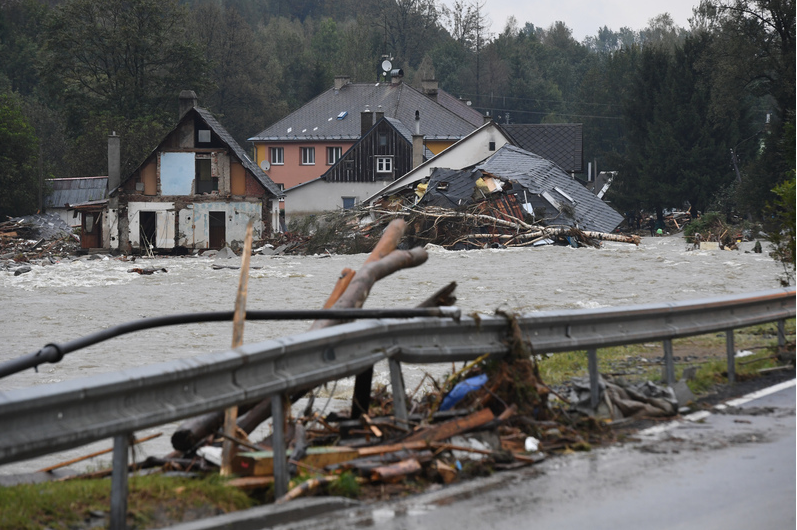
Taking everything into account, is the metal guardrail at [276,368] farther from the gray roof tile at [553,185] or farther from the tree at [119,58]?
the tree at [119,58]

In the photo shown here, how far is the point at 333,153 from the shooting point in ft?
256

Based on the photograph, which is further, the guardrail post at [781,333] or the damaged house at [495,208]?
the damaged house at [495,208]

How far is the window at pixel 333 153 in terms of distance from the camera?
3071 inches

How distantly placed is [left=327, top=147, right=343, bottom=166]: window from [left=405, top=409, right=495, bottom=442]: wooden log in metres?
72.0

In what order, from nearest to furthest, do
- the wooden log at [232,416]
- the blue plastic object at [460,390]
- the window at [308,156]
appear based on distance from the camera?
1. the wooden log at [232,416]
2. the blue plastic object at [460,390]
3. the window at [308,156]

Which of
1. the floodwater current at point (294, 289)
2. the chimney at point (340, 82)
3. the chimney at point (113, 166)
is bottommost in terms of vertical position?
the floodwater current at point (294, 289)

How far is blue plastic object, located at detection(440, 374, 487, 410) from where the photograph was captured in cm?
732

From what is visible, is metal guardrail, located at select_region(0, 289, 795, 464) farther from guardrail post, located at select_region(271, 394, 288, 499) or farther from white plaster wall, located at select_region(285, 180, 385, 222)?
white plaster wall, located at select_region(285, 180, 385, 222)

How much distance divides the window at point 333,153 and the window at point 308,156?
126cm

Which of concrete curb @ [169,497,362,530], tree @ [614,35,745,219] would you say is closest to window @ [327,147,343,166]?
tree @ [614,35,745,219]

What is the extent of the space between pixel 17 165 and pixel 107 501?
202 feet

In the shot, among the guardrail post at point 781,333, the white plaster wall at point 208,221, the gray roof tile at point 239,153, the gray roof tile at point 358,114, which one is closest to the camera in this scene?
the guardrail post at point 781,333

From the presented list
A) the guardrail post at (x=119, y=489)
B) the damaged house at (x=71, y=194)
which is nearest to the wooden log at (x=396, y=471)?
the guardrail post at (x=119, y=489)

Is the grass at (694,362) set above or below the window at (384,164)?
below
